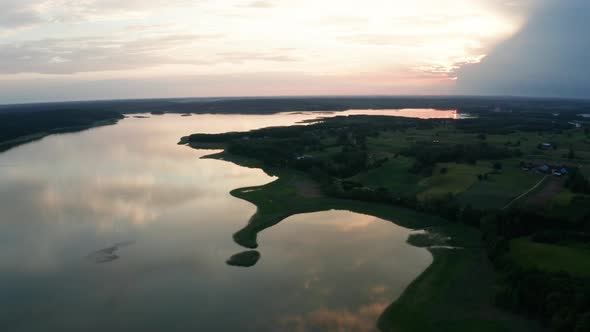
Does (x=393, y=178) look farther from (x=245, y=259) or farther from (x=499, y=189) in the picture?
(x=245, y=259)

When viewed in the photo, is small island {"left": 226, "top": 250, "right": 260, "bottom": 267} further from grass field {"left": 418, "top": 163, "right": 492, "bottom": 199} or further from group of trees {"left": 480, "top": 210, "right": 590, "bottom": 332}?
grass field {"left": 418, "top": 163, "right": 492, "bottom": 199}

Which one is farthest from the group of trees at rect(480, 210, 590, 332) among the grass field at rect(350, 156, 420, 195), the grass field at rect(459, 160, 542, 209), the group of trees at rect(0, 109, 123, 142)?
the group of trees at rect(0, 109, 123, 142)

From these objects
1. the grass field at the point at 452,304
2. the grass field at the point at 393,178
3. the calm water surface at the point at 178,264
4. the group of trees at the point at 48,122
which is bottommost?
the grass field at the point at 452,304

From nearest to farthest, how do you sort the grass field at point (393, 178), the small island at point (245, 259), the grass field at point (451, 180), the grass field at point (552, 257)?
1. the grass field at point (552, 257)
2. the small island at point (245, 259)
3. the grass field at point (451, 180)
4. the grass field at point (393, 178)

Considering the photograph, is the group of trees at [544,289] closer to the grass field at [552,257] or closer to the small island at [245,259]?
the grass field at [552,257]

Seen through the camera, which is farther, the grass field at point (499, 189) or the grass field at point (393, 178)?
the grass field at point (393, 178)

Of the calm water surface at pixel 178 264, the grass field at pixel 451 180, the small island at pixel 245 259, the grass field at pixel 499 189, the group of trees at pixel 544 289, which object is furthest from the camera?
the grass field at pixel 451 180

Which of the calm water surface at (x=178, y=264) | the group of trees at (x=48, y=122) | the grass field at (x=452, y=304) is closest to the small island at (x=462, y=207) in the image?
the grass field at (x=452, y=304)

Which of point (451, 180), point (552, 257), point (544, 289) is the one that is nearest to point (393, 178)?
point (451, 180)
